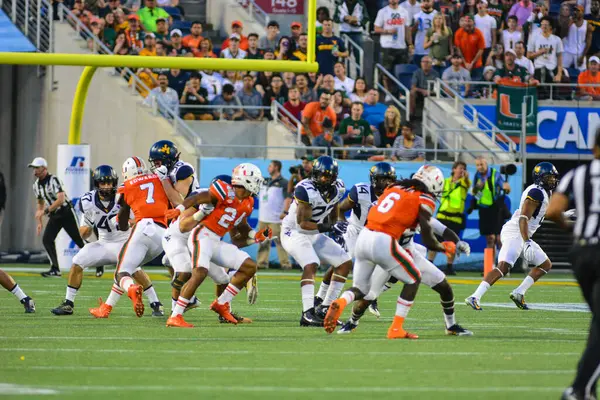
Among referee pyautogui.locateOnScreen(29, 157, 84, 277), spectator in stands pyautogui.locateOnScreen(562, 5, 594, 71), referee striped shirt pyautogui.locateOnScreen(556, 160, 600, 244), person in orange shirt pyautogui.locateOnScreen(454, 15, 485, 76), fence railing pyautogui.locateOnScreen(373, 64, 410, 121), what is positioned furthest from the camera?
spectator in stands pyautogui.locateOnScreen(562, 5, 594, 71)

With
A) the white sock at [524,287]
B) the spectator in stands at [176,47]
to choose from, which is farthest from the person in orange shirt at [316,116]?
the white sock at [524,287]

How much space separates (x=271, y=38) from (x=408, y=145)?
352cm

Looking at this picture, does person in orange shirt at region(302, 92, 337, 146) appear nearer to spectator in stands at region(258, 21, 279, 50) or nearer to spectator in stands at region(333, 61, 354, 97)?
spectator in stands at region(333, 61, 354, 97)

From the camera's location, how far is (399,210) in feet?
34.8

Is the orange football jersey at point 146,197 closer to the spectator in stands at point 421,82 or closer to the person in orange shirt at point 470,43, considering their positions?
the spectator in stands at point 421,82

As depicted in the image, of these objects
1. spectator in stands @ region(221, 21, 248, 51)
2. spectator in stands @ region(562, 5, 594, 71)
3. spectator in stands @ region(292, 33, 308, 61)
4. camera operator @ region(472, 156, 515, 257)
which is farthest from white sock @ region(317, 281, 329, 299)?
spectator in stands @ region(562, 5, 594, 71)

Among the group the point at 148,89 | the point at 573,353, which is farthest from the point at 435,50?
the point at 573,353

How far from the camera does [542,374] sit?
8289 mm

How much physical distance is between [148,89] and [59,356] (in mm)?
13530

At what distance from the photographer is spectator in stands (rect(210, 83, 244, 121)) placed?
22219 mm

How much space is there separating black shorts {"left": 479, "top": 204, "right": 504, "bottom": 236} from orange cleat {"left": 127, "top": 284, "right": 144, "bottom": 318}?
9374 millimetres

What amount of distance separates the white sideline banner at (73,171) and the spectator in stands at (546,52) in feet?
29.6

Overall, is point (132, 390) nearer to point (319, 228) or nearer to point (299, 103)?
point (319, 228)

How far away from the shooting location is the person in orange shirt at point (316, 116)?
71.1 ft
